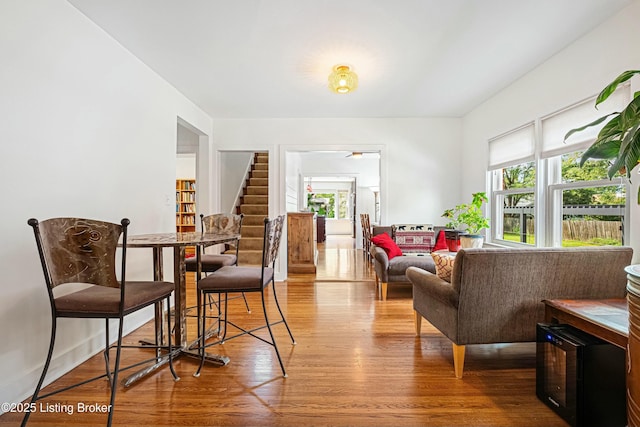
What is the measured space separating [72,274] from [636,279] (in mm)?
2406

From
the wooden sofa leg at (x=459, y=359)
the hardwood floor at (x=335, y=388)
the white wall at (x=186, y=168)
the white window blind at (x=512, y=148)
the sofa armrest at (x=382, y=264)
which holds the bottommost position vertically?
the hardwood floor at (x=335, y=388)

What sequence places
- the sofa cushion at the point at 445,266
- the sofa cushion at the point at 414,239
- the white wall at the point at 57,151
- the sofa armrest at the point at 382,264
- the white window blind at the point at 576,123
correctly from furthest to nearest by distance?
the sofa cushion at the point at 414,239 → the sofa armrest at the point at 382,264 → the white window blind at the point at 576,123 → the sofa cushion at the point at 445,266 → the white wall at the point at 57,151

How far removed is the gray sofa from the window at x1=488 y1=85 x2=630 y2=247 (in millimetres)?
717

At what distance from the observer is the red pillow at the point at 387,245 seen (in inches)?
160

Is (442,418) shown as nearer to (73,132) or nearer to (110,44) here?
(73,132)

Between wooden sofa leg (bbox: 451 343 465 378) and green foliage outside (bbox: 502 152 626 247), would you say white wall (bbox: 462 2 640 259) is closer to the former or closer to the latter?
green foliage outside (bbox: 502 152 626 247)

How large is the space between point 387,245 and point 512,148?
188 cm

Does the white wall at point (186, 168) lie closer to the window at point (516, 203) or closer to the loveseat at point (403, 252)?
the loveseat at point (403, 252)

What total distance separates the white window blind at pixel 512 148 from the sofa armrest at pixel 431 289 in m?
2.04

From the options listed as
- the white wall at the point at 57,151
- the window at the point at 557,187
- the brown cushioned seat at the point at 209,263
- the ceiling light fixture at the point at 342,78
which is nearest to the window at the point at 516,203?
the window at the point at 557,187

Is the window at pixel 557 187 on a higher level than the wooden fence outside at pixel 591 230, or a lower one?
higher

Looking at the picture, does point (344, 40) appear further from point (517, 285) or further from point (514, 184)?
point (514, 184)

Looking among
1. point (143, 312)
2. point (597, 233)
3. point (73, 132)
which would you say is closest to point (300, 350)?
point (143, 312)

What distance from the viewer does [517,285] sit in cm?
195
